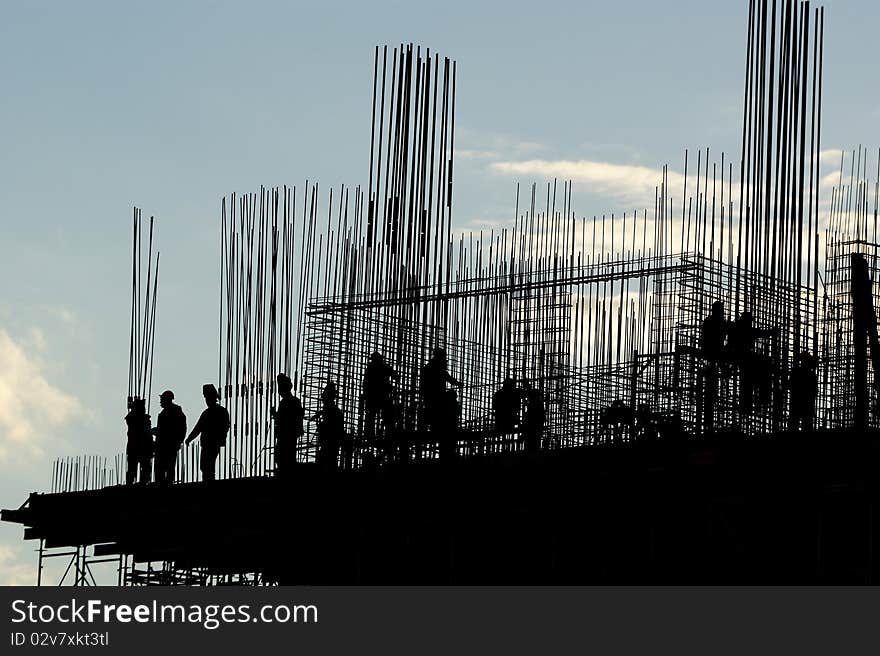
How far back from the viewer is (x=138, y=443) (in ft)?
69.2

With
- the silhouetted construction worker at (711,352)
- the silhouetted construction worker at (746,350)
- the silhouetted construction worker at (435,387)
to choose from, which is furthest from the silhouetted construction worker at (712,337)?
the silhouetted construction worker at (435,387)

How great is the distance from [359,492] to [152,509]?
105 inches

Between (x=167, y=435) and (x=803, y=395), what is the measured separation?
7.18 m

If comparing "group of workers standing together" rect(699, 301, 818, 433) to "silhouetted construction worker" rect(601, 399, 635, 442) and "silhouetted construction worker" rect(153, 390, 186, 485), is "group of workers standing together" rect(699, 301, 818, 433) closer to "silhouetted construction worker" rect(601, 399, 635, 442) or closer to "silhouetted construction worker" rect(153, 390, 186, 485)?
"silhouetted construction worker" rect(601, 399, 635, 442)

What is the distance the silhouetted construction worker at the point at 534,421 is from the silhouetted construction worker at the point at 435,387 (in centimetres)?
94

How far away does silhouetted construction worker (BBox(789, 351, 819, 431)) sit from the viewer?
1725cm

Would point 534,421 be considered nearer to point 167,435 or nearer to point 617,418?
point 617,418

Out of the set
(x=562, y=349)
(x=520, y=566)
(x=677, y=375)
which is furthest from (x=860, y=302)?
(x=562, y=349)

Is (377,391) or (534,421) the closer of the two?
(377,391)

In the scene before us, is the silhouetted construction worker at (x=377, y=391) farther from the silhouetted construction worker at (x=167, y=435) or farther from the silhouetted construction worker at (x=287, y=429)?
the silhouetted construction worker at (x=167, y=435)

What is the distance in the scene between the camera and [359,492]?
18844mm

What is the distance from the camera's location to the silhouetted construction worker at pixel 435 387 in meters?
19.2

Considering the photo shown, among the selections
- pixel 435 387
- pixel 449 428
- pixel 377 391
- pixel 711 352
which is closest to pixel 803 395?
pixel 711 352

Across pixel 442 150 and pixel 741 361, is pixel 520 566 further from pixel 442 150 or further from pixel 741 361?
pixel 442 150
